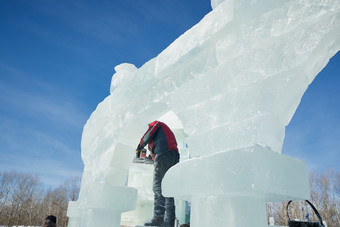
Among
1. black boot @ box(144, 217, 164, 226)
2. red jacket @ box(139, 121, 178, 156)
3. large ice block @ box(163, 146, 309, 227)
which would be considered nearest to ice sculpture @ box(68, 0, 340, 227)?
large ice block @ box(163, 146, 309, 227)

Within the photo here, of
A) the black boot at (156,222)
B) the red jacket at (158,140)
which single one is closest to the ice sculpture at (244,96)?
the red jacket at (158,140)

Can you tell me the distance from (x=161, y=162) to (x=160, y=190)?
347 mm

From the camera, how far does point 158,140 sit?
9.57ft

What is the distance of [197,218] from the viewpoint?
1105 mm

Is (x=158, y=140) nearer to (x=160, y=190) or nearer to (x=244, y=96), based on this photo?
(x=160, y=190)

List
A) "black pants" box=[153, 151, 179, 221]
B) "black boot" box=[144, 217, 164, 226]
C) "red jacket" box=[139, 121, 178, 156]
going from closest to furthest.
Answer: "black pants" box=[153, 151, 179, 221] → "black boot" box=[144, 217, 164, 226] → "red jacket" box=[139, 121, 178, 156]

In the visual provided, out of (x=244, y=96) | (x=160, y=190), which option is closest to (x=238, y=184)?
(x=244, y=96)

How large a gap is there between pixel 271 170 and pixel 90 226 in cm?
236

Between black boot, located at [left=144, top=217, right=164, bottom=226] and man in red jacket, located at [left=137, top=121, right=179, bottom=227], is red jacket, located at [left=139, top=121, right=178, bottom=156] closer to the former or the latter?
man in red jacket, located at [left=137, top=121, right=179, bottom=227]

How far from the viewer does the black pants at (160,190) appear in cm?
240

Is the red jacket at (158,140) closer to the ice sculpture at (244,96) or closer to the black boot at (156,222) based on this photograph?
the black boot at (156,222)

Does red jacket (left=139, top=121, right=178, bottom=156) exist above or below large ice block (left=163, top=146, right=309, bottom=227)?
above

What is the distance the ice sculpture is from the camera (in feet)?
3.17

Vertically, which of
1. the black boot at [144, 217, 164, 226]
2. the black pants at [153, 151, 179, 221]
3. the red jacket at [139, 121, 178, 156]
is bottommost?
the black boot at [144, 217, 164, 226]
